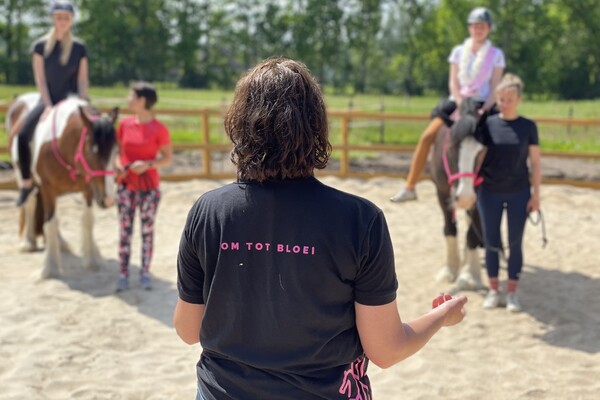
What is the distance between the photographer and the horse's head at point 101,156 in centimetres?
548

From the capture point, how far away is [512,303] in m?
5.27

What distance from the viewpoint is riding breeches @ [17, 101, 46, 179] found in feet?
20.5

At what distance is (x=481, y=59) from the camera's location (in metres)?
5.70

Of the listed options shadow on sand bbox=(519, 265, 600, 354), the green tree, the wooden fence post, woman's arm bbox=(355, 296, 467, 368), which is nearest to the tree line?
the green tree

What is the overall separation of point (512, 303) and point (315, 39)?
51953 mm

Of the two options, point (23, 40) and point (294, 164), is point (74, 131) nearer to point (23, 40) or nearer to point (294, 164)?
point (294, 164)

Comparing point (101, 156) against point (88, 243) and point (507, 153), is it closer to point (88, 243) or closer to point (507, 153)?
point (88, 243)

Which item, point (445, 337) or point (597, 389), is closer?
point (597, 389)

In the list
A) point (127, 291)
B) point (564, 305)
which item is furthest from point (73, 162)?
point (564, 305)

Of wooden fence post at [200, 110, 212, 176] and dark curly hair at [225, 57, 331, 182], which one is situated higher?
dark curly hair at [225, 57, 331, 182]

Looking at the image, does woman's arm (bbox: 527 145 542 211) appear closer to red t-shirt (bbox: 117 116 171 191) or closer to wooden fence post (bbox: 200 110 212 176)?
red t-shirt (bbox: 117 116 171 191)

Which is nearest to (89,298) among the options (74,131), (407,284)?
(74,131)

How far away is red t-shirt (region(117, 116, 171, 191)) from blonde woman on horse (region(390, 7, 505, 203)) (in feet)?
6.55

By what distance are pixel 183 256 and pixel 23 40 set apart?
52974mm
